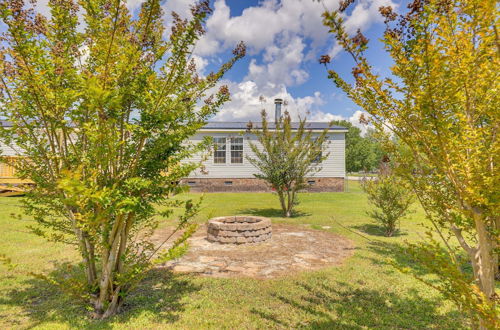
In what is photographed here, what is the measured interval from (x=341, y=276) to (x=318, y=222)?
580cm

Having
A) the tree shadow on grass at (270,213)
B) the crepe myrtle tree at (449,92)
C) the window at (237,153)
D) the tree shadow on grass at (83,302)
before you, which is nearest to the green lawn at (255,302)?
the tree shadow on grass at (83,302)

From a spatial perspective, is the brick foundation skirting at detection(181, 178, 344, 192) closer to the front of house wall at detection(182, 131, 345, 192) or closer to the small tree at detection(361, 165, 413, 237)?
the front of house wall at detection(182, 131, 345, 192)

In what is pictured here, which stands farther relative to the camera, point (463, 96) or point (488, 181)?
point (463, 96)

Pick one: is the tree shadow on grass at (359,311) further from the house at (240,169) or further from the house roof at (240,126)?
the house roof at (240,126)

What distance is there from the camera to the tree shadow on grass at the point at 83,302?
386 cm

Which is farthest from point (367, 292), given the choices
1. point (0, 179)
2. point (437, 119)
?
point (0, 179)

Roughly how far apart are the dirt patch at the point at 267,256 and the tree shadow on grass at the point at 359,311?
45.2 inches

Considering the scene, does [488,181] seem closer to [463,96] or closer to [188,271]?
[463,96]

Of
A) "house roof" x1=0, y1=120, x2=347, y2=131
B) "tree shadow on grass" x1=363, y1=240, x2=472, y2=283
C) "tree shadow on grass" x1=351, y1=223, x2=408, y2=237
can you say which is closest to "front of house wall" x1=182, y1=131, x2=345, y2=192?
"house roof" x1=0, y1=120, x2=347, y2=131

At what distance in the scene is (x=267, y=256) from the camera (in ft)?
22.7

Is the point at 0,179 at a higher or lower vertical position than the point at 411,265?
higher

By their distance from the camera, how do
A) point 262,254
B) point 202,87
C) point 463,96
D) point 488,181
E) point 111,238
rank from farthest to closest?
point 262,254, point 202,87, point 111,238, point 463,96, point 488,181

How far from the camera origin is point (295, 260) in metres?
6.55

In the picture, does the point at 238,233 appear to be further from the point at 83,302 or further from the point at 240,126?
the point at 240,126
